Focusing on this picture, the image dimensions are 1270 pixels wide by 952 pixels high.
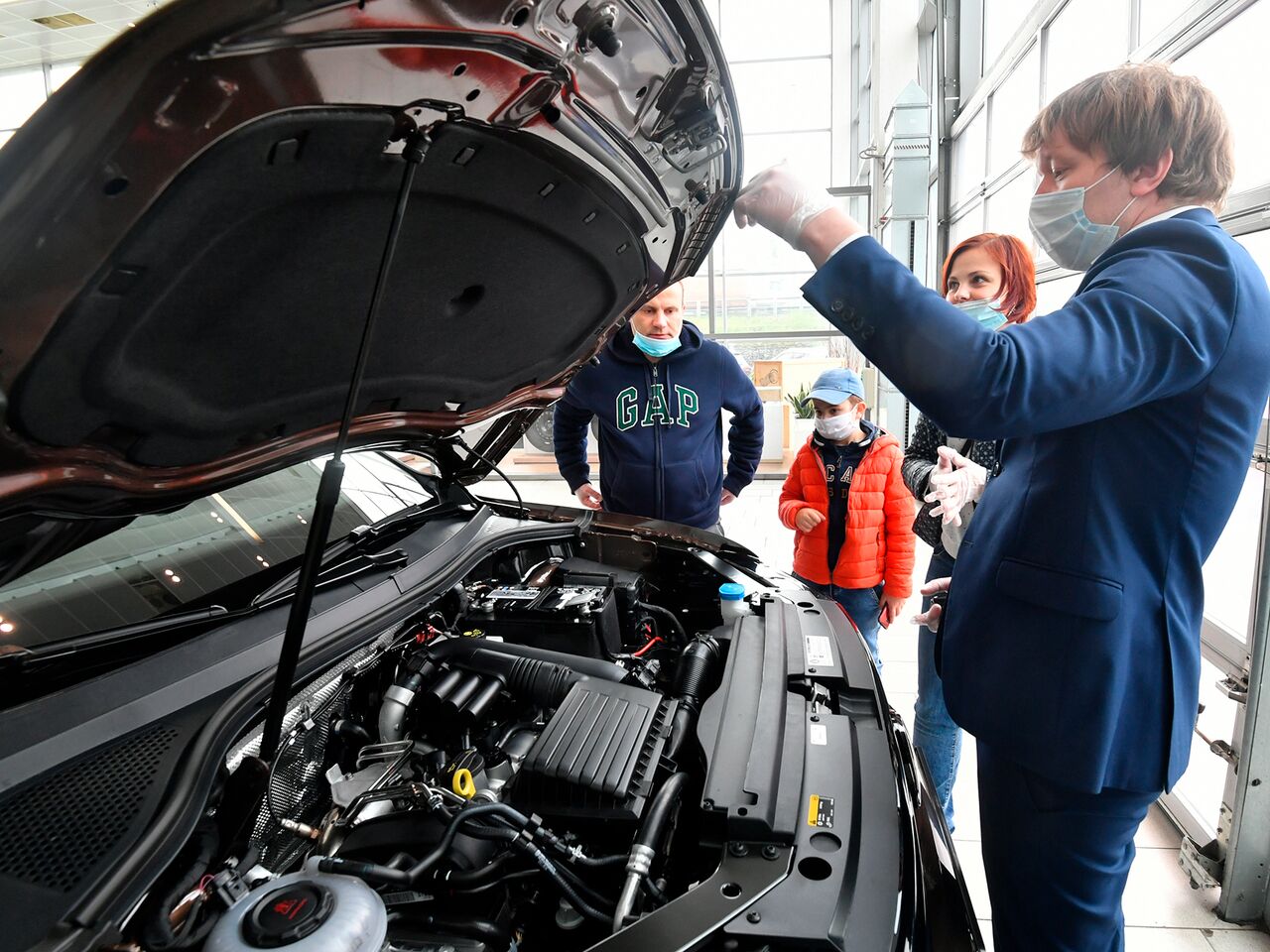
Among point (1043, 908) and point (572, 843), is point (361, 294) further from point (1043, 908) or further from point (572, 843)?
point (1043, 908)

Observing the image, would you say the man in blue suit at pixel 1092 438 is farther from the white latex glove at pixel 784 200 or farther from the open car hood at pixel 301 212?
the open car hood at pixel 301 212

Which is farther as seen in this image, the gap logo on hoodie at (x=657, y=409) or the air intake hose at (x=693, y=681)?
the gap logo on hoodie at (x=657, y=409)

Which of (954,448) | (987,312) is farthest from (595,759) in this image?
(987,312)

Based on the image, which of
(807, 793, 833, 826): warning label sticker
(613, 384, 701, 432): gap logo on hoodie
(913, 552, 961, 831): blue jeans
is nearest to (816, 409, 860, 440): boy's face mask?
(613, 384, 701, 432): gap logo on hoodie

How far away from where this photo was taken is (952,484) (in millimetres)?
1442

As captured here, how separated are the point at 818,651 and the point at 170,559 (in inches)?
54.4

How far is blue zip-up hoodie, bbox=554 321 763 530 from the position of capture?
271 cm

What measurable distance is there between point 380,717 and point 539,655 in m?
0.35

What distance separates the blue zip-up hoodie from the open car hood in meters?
1.21

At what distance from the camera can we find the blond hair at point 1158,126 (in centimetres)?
102

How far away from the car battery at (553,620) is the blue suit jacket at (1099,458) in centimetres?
85

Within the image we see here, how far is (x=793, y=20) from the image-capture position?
9609 millimetres

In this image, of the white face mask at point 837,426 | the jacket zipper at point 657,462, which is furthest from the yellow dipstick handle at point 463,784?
the white face mask at point 837,426

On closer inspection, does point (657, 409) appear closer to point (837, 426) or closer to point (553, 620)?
point (837, 426)
